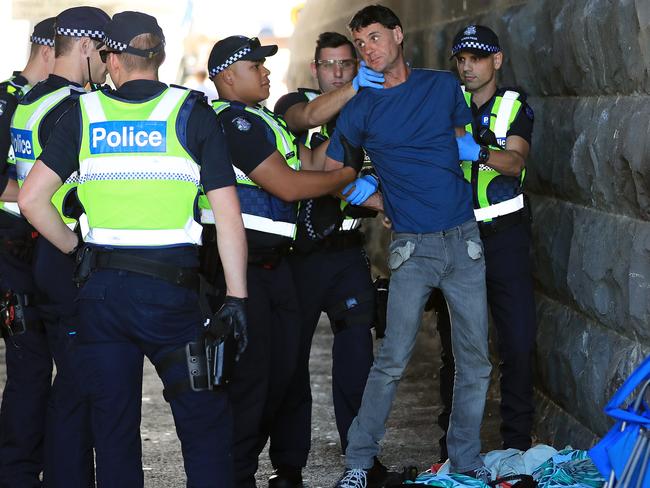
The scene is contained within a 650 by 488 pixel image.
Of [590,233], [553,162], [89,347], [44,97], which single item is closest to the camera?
[89,347]

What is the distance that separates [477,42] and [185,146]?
1989 mm

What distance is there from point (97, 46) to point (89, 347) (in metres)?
1.61

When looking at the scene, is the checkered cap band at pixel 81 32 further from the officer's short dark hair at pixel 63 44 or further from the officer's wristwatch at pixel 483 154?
the officer's wristwatch at pixel 483 154

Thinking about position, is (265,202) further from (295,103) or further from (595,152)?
(595,152)

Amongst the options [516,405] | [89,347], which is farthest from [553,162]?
[89,347]

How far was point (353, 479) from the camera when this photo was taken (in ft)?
18.3

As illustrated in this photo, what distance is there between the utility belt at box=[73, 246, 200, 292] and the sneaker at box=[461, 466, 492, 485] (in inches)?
65.1

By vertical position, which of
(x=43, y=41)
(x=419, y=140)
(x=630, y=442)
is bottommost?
(x=630, y=442)

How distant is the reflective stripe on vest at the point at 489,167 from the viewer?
5.88 metres

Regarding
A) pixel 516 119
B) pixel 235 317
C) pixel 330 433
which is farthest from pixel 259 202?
pixel 330 433

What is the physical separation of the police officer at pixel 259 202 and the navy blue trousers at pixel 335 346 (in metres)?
0.31

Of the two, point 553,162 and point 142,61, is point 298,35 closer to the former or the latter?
point 553,162

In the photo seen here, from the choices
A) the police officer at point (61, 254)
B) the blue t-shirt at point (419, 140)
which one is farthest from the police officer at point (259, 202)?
the police officer at point (61, 254)

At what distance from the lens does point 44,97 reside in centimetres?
543
